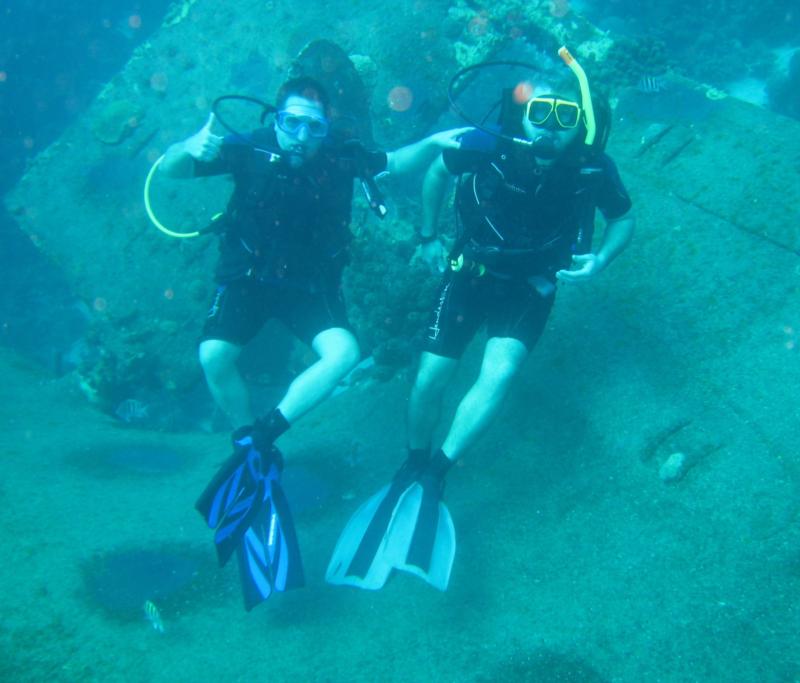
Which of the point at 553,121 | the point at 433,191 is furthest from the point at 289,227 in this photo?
the point at 553,121

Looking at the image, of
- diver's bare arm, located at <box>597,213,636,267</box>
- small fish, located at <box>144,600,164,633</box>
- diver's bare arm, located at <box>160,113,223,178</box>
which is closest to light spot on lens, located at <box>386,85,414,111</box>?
diver's bare arm, located at <box>160,113,223,178</box>

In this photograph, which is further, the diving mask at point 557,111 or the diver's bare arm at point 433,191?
the diver's bare arm at point 433,191

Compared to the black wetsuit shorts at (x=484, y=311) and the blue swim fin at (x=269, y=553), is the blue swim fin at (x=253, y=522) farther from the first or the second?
the black wetsuit shorts at (x=484, y=311)

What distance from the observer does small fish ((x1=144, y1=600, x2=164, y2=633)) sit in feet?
11.6

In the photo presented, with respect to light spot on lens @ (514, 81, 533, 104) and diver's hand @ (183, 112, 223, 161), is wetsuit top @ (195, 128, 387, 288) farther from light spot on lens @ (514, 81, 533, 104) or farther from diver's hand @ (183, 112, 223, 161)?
light spot on lens @ (514, 81, 533, 104)

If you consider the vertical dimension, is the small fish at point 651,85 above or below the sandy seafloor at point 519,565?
above

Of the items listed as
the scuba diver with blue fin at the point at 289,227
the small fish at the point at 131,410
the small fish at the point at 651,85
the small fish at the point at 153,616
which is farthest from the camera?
the small fish at the point at 131,410

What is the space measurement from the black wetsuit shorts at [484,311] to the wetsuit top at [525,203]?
0.16m

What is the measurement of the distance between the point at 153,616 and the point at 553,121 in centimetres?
457

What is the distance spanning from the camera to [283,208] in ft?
15.0

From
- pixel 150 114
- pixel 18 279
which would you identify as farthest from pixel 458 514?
pixel 18 279

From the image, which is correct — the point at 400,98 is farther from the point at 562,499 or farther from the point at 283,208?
the point at 562,499

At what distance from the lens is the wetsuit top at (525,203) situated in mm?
3898

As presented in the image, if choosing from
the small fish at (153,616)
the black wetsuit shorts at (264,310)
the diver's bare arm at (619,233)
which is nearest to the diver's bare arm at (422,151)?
the black wetsuit shorts at (264,310)
